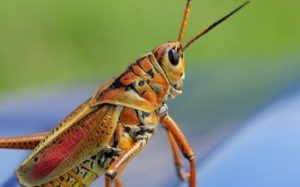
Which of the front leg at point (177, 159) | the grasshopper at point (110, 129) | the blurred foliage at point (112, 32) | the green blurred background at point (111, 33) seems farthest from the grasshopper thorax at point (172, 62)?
the blurred foliage at point (112, 32)

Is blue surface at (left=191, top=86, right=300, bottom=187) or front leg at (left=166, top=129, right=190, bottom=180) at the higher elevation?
front leg at (left=166, top=129, right=190, bottom=180)

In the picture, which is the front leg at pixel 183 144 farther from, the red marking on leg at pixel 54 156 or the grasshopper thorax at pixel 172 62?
the red marking on leg at pixel 54 156

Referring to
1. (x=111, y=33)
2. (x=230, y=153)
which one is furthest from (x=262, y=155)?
(x=111, y=33)

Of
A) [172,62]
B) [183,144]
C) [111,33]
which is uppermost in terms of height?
[111,33]

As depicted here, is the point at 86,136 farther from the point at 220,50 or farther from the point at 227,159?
the point at 220,50

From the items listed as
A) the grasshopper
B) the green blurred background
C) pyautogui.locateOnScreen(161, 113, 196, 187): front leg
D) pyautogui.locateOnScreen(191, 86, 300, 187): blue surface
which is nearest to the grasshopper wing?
the grasshopper

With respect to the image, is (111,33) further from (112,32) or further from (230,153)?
(230,153)

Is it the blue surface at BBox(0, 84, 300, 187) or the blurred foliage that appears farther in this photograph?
the blurred foliage

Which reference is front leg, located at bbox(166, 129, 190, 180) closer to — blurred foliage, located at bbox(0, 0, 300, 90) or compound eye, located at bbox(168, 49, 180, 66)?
compound eye, located at bbox(168, 49, 180, 66)
